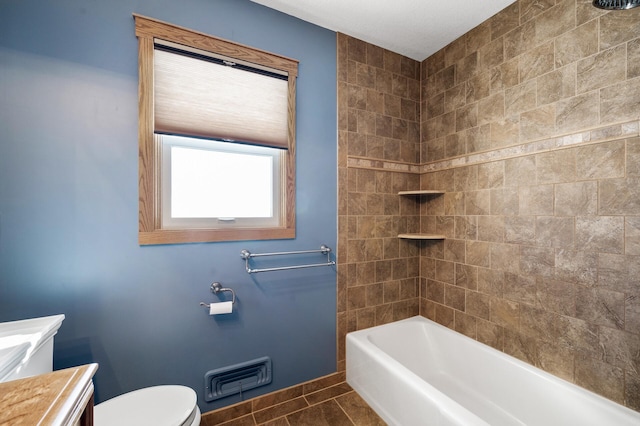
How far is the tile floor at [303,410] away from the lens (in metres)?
1.60

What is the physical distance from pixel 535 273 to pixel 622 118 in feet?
2.98

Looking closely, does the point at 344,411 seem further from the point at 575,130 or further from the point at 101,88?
the point at 101,88

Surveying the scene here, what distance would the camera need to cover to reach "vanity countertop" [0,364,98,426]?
43cm

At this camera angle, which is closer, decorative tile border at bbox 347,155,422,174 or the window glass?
the window glass

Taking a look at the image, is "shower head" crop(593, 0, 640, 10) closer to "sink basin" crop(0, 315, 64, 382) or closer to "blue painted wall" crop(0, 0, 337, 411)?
"blue painted wall" crop(0, 0, 337, 411)

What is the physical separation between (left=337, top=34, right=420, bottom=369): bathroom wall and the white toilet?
3.68 ft

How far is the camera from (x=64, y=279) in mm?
1277

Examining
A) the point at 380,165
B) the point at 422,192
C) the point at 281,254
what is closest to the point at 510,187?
the point at 422,192

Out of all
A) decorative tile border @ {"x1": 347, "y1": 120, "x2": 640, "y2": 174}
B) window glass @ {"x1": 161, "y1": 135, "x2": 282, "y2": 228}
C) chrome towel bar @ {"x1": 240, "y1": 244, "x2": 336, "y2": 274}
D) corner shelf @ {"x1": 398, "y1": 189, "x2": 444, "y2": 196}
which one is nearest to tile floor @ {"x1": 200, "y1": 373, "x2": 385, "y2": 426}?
chrome towel bar @ {"x1": 240, "y1": 244, "x2": 336, "y2": 274}

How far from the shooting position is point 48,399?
1.57 ft

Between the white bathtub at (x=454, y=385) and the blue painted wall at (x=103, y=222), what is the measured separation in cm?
66

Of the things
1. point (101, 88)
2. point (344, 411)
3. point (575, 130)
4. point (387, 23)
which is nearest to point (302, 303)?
point (344, 411)

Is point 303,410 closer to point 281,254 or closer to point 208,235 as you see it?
point 281,254

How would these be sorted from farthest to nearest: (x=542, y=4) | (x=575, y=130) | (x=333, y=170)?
(x=333, y=170) < (x=542, y=4) < (x=575, y=130)
